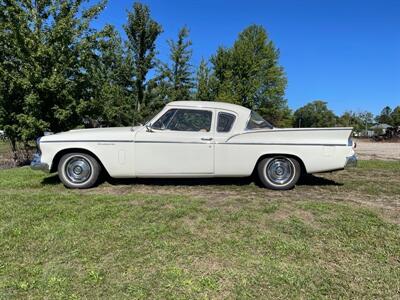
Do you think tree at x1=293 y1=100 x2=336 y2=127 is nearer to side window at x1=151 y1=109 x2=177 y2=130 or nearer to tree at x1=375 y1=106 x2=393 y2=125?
tree at x1=375 y1=106 x2=393 y2=125

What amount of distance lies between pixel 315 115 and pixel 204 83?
3884 inches

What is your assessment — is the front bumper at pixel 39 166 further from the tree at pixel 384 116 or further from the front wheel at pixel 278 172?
the tree at pixel 384 116

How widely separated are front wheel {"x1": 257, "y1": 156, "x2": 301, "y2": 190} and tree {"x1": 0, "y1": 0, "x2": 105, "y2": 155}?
768 cm

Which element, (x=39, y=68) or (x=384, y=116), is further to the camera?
(x=384, y=116)

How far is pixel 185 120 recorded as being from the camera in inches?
232

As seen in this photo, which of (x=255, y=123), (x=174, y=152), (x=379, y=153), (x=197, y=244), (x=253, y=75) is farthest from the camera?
(x=253, y=75)

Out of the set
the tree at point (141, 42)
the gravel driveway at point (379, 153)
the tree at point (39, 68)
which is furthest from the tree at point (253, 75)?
the tree at point (39, 68)

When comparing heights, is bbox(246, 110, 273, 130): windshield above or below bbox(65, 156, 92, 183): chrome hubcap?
above

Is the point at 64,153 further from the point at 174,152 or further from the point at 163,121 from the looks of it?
the point at 174,152

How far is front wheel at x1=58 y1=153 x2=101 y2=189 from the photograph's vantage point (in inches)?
230

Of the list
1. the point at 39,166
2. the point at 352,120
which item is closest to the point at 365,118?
the point at 352,120

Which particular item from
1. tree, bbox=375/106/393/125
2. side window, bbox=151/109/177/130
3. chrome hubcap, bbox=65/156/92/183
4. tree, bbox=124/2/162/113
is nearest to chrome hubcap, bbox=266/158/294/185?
side window, bbox=151/109/177/130

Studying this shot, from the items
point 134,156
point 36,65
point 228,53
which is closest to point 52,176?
point 134,156

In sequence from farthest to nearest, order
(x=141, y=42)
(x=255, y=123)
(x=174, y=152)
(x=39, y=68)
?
1. (x=141, y=42)
2. (x=39, y=68)
3. (x=255, y=123)
4. (x=174, y=152)
